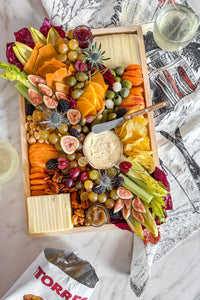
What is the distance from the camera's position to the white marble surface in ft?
4.08

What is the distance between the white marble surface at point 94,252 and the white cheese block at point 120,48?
427 mm

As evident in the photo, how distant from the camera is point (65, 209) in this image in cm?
114

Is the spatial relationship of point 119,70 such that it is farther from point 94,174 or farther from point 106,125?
point 94,174

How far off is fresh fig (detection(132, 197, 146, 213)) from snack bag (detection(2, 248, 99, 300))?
29 centimetres

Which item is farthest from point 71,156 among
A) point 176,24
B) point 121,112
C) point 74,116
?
point 176,24

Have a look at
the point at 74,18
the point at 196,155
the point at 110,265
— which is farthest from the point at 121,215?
the point at 74,18

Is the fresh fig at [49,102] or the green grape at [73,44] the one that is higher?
the green grape at [73,44]

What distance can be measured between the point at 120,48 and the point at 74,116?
0.37 meters

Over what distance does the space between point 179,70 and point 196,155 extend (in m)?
0.39

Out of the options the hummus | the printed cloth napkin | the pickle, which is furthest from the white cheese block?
the hummus

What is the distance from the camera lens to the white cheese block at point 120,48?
1241 mm

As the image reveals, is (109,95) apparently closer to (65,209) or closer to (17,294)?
(65,209)

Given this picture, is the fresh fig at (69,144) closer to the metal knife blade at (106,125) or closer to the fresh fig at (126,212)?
the metal knife blade at (106,125)

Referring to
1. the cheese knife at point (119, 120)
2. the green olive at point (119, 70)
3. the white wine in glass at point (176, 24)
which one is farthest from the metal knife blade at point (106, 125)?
the white wine in glass at point (176, 24)
